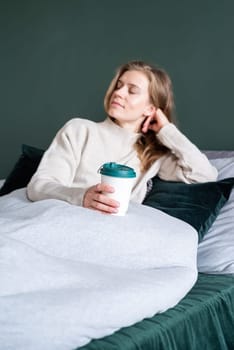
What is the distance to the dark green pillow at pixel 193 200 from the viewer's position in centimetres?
154

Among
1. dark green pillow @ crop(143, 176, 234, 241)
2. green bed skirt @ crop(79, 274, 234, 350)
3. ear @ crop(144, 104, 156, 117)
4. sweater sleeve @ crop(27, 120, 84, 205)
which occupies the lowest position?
green bed skirt @ crop(79, 274, 234, 350)

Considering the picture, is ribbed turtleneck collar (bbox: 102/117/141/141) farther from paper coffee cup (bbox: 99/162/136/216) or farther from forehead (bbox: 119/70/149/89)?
paper coffee cup (bbox: 99/162/136/216)

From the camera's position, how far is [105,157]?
1726 millimetres

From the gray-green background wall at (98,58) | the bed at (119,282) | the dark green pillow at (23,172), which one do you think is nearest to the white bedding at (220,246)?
the bed at (119,282)

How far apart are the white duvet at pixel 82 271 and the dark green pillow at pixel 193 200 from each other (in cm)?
17

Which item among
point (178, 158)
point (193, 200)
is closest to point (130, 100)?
point (178, 158)

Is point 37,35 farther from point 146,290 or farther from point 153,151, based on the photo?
point 146,290

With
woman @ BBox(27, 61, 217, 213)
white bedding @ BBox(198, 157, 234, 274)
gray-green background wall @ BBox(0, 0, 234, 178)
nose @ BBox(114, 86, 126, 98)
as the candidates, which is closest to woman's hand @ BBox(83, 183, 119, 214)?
woman @ BBox(27, 61, 217, 213)

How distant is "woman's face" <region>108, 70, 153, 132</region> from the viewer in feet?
5.72

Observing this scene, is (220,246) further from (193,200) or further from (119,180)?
(119,180)

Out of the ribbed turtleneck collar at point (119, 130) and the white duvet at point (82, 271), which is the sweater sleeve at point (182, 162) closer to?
the ribbed turtleneck collar at point (119, 130)

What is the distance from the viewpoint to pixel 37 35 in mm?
2654

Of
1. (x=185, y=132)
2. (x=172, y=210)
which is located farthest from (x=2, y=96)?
(x=172, y=210)

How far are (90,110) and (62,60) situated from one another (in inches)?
11.6
